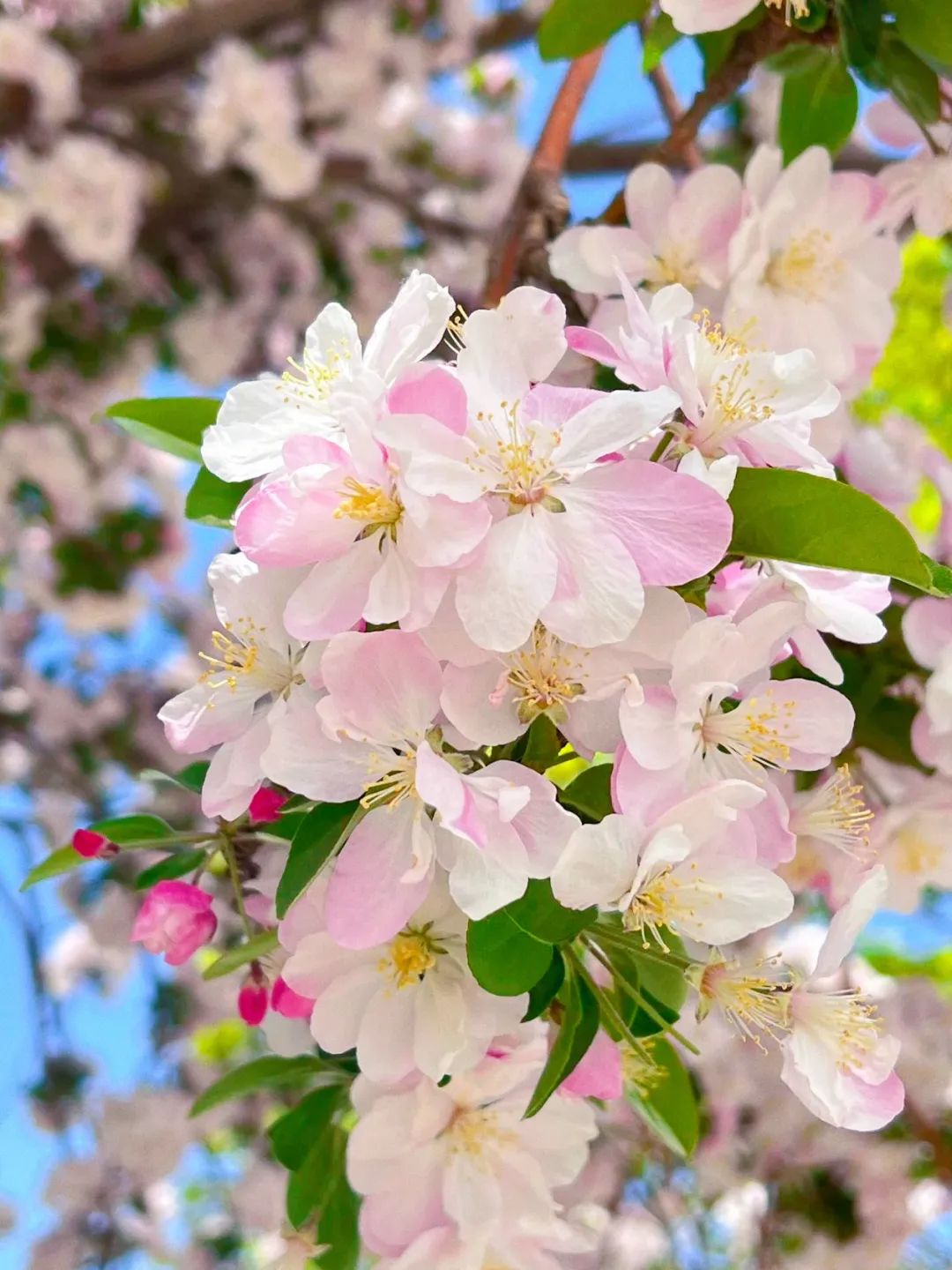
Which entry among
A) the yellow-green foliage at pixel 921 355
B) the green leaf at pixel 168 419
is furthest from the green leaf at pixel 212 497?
the yellow-green foliage at pixel 921 355

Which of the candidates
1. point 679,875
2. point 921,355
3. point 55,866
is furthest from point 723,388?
point 921,355

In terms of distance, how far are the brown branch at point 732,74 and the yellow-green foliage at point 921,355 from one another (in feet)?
4.16

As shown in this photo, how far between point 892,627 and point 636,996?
0.36m

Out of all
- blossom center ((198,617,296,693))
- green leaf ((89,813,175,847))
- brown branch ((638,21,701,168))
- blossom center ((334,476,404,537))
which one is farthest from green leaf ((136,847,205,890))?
brown branch ((638,21,701,168))

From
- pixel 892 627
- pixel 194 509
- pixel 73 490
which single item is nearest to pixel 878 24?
pixel 892 627

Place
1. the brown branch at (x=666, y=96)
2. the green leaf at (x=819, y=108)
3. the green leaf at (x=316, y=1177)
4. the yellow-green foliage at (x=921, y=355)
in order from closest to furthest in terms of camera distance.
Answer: the green leaf at (x=316, y=1177)
the green leaf at (x=819, y=108)
the brown branch at (x=666, y=96)
the yellow-green foliage at (x=921, y=355)

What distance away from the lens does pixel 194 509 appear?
556 millimetres

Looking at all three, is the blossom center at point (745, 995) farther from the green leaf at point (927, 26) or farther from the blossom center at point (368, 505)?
the green leaf at point (927, 26)

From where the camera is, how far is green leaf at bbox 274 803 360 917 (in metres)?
0.41

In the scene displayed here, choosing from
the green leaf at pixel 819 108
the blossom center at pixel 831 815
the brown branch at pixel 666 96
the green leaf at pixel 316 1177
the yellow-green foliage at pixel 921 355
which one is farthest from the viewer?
the yellow-green foliage at pixel 921 355

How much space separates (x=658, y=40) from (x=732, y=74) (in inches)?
2.2

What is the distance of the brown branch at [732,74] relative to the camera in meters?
0.66

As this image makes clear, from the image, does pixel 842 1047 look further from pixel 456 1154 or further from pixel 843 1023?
pixel 456 1154

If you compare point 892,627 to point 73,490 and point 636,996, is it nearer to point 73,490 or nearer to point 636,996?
point 636,996
